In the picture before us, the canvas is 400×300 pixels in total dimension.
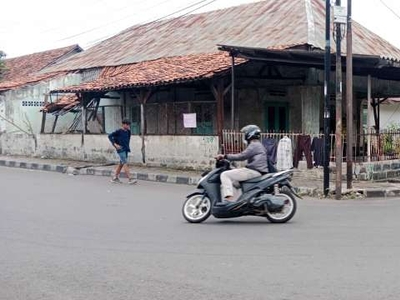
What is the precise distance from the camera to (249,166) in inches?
361

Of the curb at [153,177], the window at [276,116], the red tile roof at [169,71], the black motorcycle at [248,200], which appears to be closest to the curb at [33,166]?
the curb at [153,177]

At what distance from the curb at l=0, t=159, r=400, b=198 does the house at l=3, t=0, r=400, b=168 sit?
1.55 metres

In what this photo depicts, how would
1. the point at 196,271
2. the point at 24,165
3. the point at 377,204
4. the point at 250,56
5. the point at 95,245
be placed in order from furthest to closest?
the point at 24,165 → the point at 250,56 → the point at 377,204 → the point at 95,245 → the point at 196,271

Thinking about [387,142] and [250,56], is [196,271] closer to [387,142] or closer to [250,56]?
[250,56]

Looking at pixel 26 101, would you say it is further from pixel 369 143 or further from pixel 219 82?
pixel 369 143

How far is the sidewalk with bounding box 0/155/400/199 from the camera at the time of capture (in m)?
13.3

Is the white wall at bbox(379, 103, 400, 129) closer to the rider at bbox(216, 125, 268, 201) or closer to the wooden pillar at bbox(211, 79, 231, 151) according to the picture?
the wooden pillar at bbox(211, 79, 231, 151)

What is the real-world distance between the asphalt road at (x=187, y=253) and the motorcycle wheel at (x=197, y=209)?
0.68 ft

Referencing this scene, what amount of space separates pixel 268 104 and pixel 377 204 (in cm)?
931

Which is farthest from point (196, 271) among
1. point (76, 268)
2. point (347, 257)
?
point (347, 257)

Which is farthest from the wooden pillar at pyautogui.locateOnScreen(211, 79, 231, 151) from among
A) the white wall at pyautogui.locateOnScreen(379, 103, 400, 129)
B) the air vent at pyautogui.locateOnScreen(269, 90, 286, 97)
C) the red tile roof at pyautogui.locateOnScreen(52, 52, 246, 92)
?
the white wall at pyautogui.locateOnScreen(379, 103, 400, 129)

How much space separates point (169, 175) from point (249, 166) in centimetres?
802

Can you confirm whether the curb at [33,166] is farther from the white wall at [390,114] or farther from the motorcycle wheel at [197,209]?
the white wall at [390,114]

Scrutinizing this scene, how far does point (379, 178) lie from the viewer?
51.5 ft
